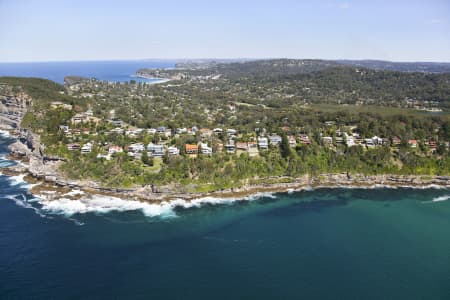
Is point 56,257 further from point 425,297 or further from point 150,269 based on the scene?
point 425,297

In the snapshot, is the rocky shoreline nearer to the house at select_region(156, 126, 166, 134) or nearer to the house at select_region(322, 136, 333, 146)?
the house at select_region(322, 136, 333, 146)

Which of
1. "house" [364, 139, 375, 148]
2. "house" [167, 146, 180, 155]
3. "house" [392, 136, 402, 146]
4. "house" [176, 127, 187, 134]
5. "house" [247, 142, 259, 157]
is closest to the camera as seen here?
"house" [167, 146, 180, 155]

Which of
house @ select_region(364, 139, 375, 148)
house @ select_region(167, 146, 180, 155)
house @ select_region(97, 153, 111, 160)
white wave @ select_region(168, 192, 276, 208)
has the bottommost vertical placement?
white wave @ select_region(168, 192, 276, 208)

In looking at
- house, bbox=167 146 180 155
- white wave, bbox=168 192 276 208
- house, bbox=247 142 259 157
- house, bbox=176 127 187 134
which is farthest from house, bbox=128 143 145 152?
house, bbox=247 142 259 157

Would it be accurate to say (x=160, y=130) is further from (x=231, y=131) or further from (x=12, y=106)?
(x=12, y=106)

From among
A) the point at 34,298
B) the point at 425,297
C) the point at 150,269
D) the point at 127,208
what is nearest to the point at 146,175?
the point at 127,208

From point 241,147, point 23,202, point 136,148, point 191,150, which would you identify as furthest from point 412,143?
point 23,202

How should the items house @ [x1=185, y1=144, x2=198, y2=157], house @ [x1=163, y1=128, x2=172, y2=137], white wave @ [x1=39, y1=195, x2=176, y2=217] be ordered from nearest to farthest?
white wave @ [x1=39, y1=195, x2=176, y2=217] < house @ [x1=185, y1=144, x2=198, y2=157] < house @ [x1=163, y1=128, x2=172, y2=137]
